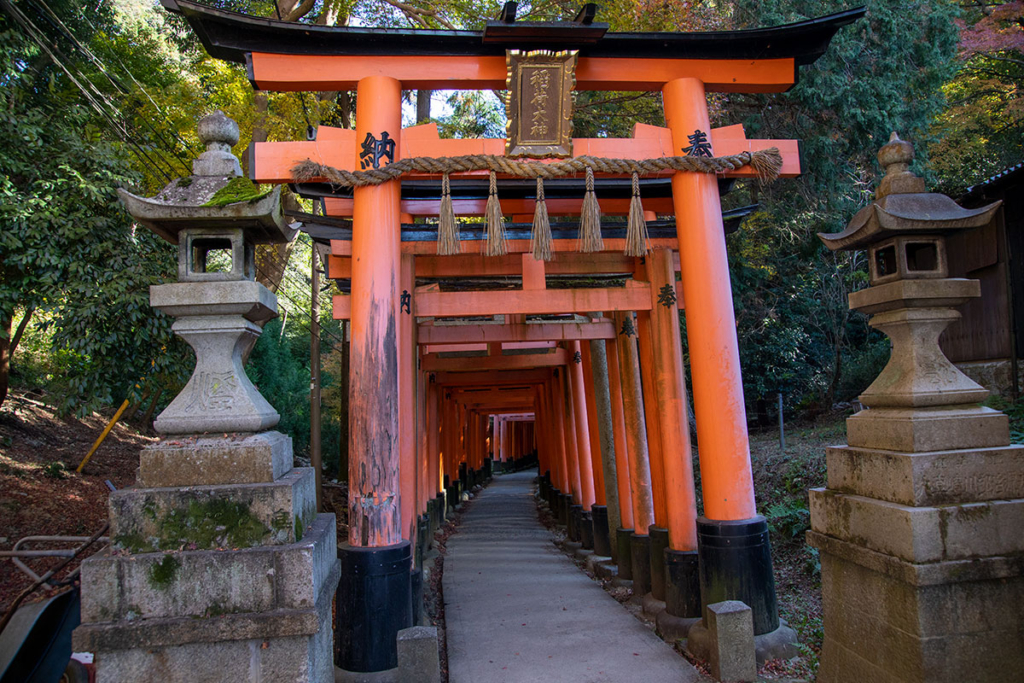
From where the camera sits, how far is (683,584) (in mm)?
6301

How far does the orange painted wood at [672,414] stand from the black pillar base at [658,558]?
0.44 m

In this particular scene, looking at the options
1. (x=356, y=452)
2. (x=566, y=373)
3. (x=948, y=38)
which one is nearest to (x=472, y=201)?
(x=356, y=452)

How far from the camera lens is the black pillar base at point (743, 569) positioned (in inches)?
214

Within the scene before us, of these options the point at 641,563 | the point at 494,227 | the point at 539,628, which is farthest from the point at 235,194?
the point at 641,563

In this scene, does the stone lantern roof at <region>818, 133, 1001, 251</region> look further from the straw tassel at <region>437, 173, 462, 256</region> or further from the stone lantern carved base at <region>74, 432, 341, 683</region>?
the stone lantern carved base at <region>74, 432, 341, 683</region>

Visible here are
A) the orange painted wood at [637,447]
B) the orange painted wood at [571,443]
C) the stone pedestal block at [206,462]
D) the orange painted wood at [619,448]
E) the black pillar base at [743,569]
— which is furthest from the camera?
the orange painted wood at [571,443]

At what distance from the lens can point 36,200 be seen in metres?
6.83

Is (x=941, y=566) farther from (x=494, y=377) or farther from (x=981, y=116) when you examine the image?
(x=981, y=116)

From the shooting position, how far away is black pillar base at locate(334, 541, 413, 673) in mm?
5004

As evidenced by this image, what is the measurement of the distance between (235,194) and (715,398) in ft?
13.2

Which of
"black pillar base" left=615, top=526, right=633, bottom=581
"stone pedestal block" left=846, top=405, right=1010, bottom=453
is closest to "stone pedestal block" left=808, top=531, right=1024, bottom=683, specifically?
"stone pedestal block" left=846, top=405, right=1010, bottom=453

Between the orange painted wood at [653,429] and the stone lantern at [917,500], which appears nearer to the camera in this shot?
the stone lantern at [917,500]

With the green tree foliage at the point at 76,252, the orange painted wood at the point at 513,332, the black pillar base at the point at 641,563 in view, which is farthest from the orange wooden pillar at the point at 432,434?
the green tree foliage at the point at 76,252

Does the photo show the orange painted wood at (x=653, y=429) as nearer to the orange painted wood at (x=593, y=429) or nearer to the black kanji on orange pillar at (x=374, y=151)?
the orange painted wood at (x=593, y=429)
